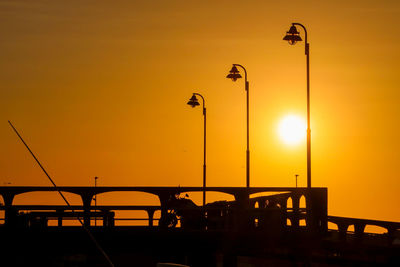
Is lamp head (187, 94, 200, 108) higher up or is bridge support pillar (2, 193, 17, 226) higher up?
lamp head (187, 94, 200, 108)

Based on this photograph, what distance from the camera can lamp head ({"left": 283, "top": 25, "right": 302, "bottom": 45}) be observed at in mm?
44031

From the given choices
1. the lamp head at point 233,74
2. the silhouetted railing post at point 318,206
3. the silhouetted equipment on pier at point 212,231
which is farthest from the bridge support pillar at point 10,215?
the lamp head at point 233,74

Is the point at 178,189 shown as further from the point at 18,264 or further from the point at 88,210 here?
the point at 18,264

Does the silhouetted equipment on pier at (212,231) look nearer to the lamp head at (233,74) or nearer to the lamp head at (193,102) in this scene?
the lamp head at (233,74)

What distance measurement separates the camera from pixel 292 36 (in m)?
44.1

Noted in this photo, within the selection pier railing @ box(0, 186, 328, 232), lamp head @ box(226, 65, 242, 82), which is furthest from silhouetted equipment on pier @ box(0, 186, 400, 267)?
lamp head @ box(226, 65, 242, 82)

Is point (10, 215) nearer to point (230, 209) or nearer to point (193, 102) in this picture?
point (230, 209)

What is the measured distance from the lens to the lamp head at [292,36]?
44.0m

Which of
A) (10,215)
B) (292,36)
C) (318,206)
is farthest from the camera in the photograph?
(292,36)

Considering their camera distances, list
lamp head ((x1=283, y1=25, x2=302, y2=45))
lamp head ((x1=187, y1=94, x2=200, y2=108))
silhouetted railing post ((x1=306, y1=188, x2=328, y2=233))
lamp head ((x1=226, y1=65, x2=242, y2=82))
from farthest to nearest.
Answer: lamp head ((x1=187, y1=94, x2=200, y2=108)) → lamp head ((x1=226, y1=65, x2=242, y2=82)) → lamp head ((x1=283, y1=25, x2=302, y2=45)) → silhouetted railing post ((x1=306, y1=188, x2=328, y2=233))

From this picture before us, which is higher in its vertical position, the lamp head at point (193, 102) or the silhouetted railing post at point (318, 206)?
the lamp head at point (193, 102)

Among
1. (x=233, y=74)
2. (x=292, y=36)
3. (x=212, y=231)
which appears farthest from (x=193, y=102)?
(x=212, y=231)

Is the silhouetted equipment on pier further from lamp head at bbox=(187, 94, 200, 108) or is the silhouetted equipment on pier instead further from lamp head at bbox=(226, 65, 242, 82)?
lamp head at bbox=(187, 94, 200, 108)

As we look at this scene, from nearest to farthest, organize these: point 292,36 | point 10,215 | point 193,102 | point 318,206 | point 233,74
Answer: point 318,206
point 10,215
point 292,36
point 233,74
point 193,102
